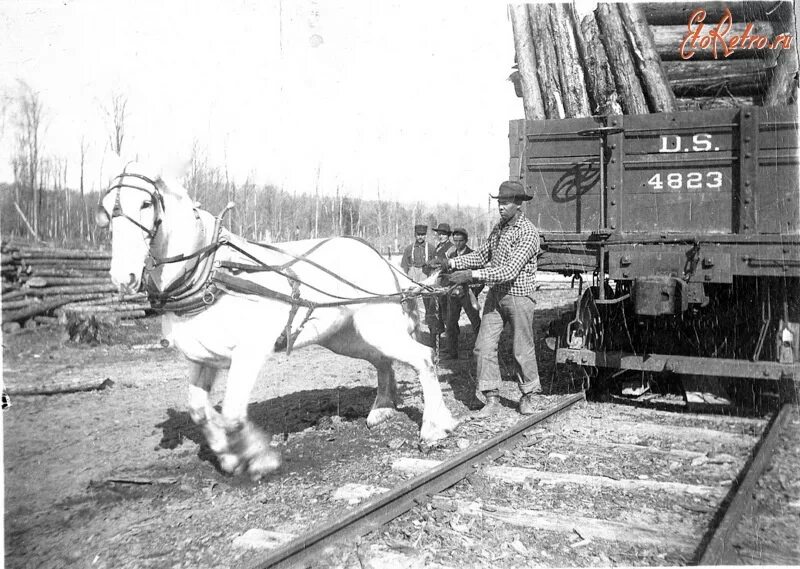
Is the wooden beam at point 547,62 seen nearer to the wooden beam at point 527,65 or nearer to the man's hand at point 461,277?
the wooden beam at point 527,65

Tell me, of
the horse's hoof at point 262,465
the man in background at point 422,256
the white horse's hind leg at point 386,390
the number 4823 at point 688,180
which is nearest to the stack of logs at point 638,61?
the number 4823 at point 688,180

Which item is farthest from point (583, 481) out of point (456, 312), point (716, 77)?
point (456, 312)

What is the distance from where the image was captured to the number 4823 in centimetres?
574

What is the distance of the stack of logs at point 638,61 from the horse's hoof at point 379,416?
349 centimetres

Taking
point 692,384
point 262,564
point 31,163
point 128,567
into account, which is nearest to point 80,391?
point 31,163

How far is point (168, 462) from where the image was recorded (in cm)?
475

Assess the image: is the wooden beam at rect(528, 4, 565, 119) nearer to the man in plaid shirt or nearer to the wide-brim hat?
the man in plaid shirt

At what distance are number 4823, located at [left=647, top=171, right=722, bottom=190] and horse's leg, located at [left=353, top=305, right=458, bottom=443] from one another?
2.76 metres

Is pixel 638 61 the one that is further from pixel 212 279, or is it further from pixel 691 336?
pixel 212 279

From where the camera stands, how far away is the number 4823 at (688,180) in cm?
574

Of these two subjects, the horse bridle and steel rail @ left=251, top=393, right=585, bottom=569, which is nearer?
steel rail @ left=251, top=393, right=585, bottom=569

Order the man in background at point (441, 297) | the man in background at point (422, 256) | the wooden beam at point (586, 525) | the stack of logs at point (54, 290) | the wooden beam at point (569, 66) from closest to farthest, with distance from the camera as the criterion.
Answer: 1. the wooden beam at point (586, 525)
2. the wooden beam at point (569, 66)
3. the man in background at point (441, 297)
4. the man in background at point (422, 256)
5. the stack of logs at point (54, 290)

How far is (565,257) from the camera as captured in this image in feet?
20.7

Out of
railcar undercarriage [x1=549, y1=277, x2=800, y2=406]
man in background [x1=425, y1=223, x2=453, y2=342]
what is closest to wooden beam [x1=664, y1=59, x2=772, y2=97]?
railcar undercarriage [x1=549, y1=277, x2=800, y2=406]
